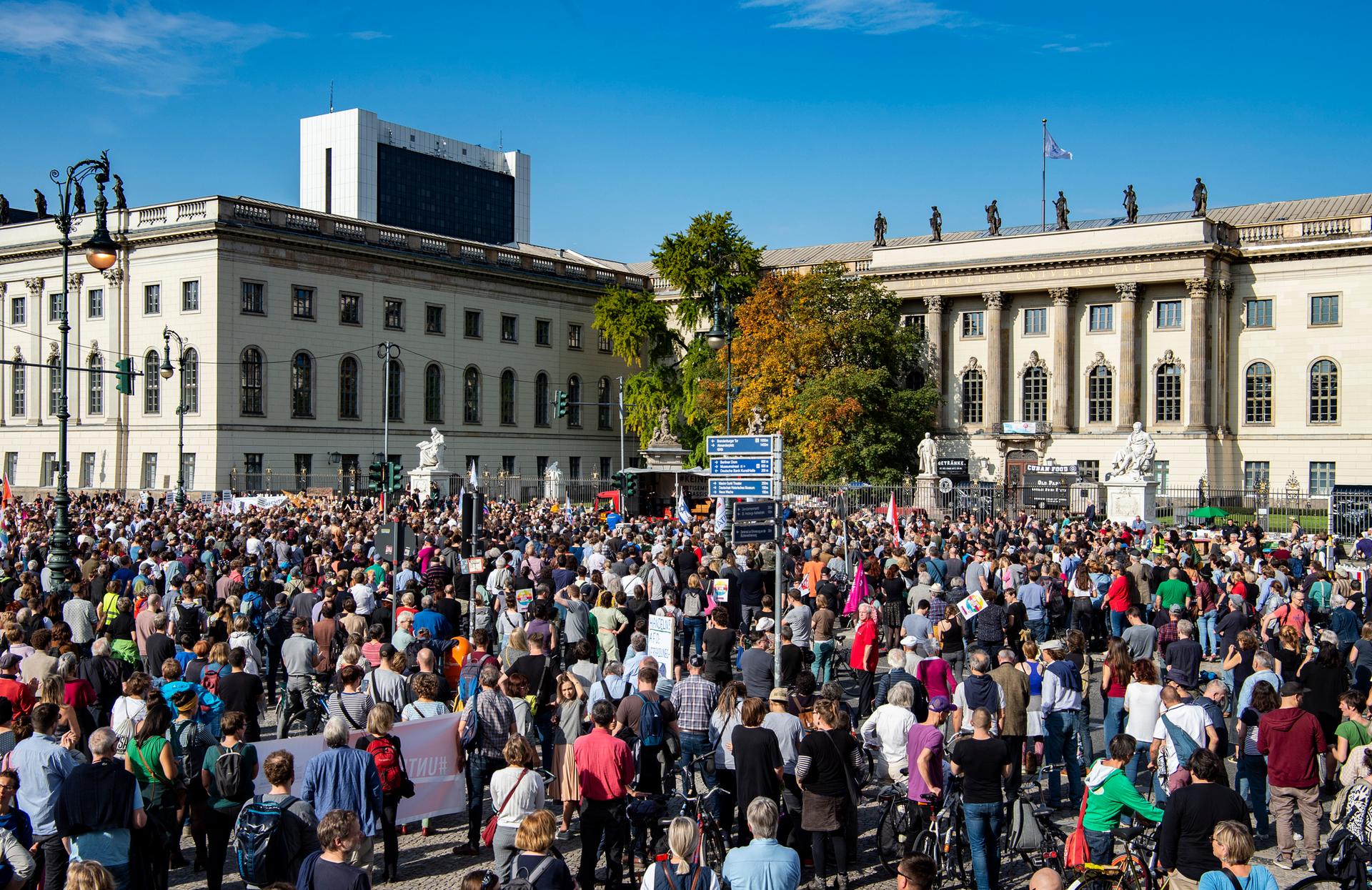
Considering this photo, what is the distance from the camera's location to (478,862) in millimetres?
11039

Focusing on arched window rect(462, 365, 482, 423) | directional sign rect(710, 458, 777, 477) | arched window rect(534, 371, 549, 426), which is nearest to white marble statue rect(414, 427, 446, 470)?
arched window rect(462, 365, 482, 423)

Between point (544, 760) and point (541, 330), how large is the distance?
5679 cm

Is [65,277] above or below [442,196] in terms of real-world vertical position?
below

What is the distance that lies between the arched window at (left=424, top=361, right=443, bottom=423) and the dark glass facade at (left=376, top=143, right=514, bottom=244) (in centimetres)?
8125

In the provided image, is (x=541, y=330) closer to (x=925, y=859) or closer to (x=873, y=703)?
(x=873, y=703)

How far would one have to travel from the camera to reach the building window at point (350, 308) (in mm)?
58969

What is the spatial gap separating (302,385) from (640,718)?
164 feet

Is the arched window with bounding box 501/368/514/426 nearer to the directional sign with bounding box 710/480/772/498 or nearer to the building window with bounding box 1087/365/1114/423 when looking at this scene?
the building window with bounding box 1087/365/1114/423

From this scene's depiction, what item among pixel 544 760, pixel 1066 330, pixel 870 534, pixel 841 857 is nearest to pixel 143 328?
pixel 870 534

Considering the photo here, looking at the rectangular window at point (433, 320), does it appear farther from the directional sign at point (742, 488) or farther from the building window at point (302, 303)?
the directional sign at point (742, 488)

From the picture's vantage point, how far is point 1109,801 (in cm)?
953

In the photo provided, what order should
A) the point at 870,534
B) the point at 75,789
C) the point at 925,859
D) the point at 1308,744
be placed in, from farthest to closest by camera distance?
the point at 870,534 → the point at 1308,744 → the point at 75,789 → the point at 925,859

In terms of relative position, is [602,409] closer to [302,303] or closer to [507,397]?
[507,397]

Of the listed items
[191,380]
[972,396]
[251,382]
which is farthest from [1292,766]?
[972,396]
